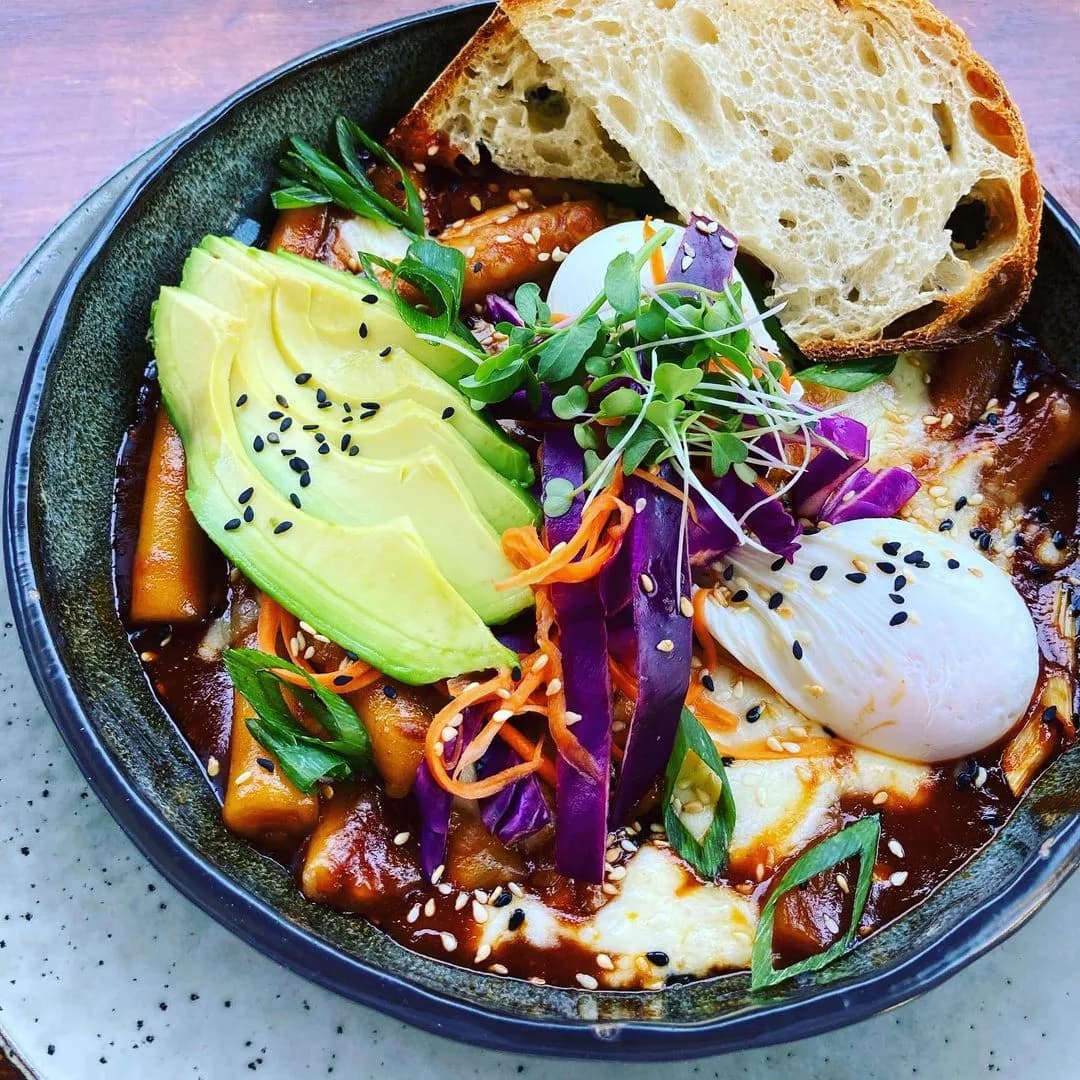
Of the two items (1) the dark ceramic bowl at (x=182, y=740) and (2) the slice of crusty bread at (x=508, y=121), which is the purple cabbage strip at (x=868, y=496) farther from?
(2) the slice of crusty bread at (x=508, y=121)

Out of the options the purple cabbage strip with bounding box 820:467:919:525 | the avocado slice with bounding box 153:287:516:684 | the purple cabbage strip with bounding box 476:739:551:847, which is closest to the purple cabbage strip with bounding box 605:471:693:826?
the purple cabbage strip with bounding box 476:739:551:847

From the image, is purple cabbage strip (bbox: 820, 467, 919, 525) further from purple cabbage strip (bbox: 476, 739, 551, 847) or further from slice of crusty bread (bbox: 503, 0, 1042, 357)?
purple cabbage strip (bbox: 476, 739, 551, 847)

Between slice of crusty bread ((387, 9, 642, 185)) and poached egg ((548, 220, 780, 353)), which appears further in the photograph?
slice of crusty bread ((387, 9, 642, 185))

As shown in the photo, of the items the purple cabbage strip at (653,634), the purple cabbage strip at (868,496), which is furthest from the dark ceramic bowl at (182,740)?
the purple cabbage strip at (868,496)

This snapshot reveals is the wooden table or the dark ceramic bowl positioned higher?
the wooden table

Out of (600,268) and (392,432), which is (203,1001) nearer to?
(392,432)
